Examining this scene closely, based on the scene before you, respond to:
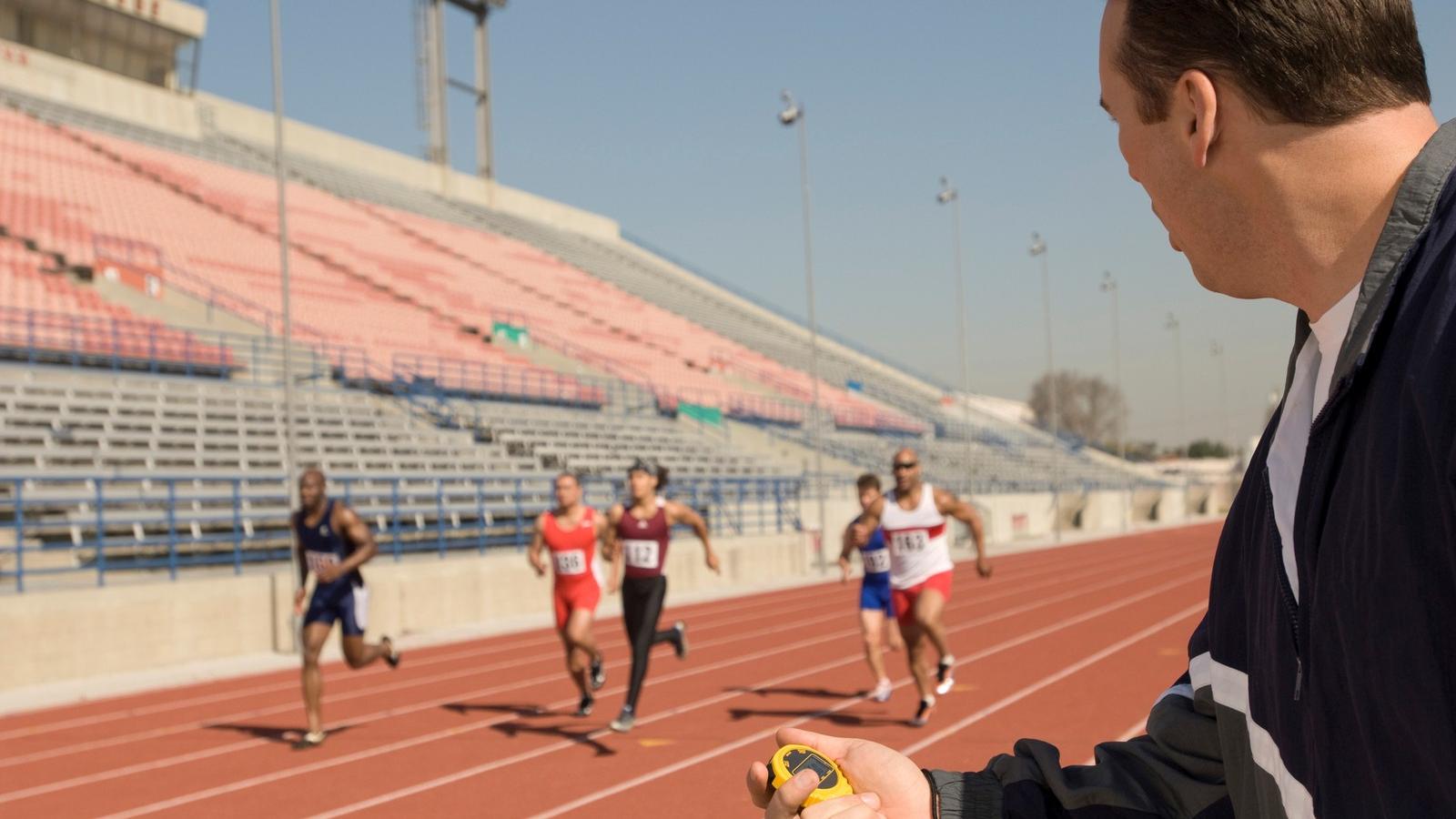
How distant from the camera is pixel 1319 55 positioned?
0.94 m

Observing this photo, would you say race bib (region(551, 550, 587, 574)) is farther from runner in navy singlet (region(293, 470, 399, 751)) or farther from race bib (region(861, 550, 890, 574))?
race bib (region(861, 550, 890, 574))

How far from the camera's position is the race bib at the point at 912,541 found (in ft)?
30.7

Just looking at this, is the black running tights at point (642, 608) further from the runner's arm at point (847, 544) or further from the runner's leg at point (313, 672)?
the runner's leg at point (313, 672)

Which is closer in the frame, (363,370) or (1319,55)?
(1319,55)

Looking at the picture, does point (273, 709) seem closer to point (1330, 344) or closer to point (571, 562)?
point (571, 562)

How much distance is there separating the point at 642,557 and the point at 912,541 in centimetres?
218

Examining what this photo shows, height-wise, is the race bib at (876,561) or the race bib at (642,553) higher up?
the race bib at (642,553)

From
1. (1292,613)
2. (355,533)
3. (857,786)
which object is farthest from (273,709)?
(1292,613)

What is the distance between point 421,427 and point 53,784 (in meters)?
13.5

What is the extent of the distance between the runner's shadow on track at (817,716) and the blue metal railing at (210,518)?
6851mm

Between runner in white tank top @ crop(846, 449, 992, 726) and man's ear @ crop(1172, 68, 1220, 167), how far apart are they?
26.7 ft

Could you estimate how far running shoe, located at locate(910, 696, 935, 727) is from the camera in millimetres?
8852

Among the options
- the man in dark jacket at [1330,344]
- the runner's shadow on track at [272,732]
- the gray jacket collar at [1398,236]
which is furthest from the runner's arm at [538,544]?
the gray jacket collar at [1398,236]

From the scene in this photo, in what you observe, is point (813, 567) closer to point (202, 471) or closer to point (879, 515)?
point (202, 471)
